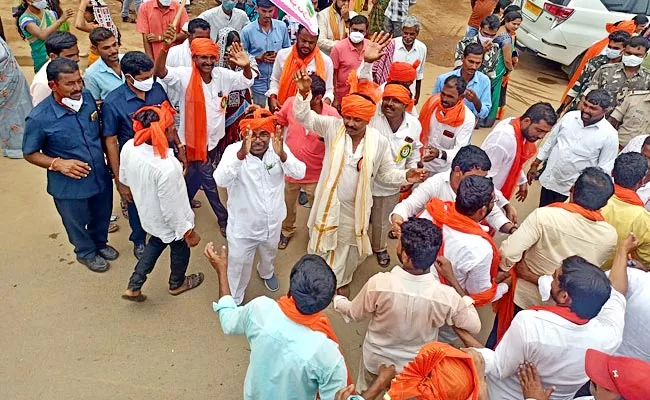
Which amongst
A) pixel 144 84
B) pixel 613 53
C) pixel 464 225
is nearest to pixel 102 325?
pixel 144 84

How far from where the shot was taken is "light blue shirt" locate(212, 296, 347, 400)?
2203 mm

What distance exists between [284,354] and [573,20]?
25.8 feet

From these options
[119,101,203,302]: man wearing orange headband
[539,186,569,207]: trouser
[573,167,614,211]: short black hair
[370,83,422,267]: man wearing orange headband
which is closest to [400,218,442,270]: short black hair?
[573,167,614,211]: short black hair

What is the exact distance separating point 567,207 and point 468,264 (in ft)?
2.31

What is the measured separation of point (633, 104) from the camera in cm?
498

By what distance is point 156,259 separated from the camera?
3850mm

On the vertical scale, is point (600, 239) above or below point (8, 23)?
above

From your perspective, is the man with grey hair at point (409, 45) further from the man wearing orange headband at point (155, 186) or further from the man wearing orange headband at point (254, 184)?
the man wearing orange headband at point (155, 186)

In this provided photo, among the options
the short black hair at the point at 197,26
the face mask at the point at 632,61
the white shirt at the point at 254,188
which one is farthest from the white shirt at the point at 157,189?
the face mask at the point at 632,61

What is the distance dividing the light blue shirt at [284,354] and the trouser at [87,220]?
6.90ft

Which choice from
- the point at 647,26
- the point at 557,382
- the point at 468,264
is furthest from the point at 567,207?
the point at 647,26

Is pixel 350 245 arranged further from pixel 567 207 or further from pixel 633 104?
pixel 633 104

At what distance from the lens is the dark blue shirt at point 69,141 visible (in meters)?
3.52

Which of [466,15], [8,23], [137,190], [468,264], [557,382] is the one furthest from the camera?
[466,15]
